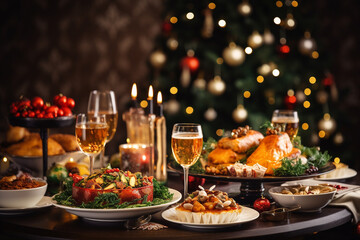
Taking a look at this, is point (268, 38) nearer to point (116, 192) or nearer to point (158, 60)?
point (158, 60)

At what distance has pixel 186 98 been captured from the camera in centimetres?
500

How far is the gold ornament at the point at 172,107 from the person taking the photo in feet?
16.0

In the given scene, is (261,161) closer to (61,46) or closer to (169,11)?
(169,11)

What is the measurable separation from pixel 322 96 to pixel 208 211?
3.82 m

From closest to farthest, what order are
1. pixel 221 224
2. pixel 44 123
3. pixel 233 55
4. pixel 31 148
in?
pixel 221 224, pixel 44 123, pixel 31 148, pixel 233 55

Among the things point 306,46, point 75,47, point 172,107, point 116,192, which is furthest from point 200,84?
point 116,192

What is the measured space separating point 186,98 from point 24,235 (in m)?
3.40

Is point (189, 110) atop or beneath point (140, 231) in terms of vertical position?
atop

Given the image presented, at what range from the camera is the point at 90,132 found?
2031mm

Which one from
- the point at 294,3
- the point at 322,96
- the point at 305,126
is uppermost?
the point at 294,3

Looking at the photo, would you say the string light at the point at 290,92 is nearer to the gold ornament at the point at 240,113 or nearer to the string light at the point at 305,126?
the string light at the point at 305,126

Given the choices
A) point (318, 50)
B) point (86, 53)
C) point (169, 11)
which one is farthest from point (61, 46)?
point (318, 50)

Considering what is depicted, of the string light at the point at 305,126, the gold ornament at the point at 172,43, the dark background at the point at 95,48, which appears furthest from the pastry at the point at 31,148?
the string light at the point at 305,126

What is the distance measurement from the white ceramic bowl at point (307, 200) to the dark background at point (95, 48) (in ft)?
10.5
